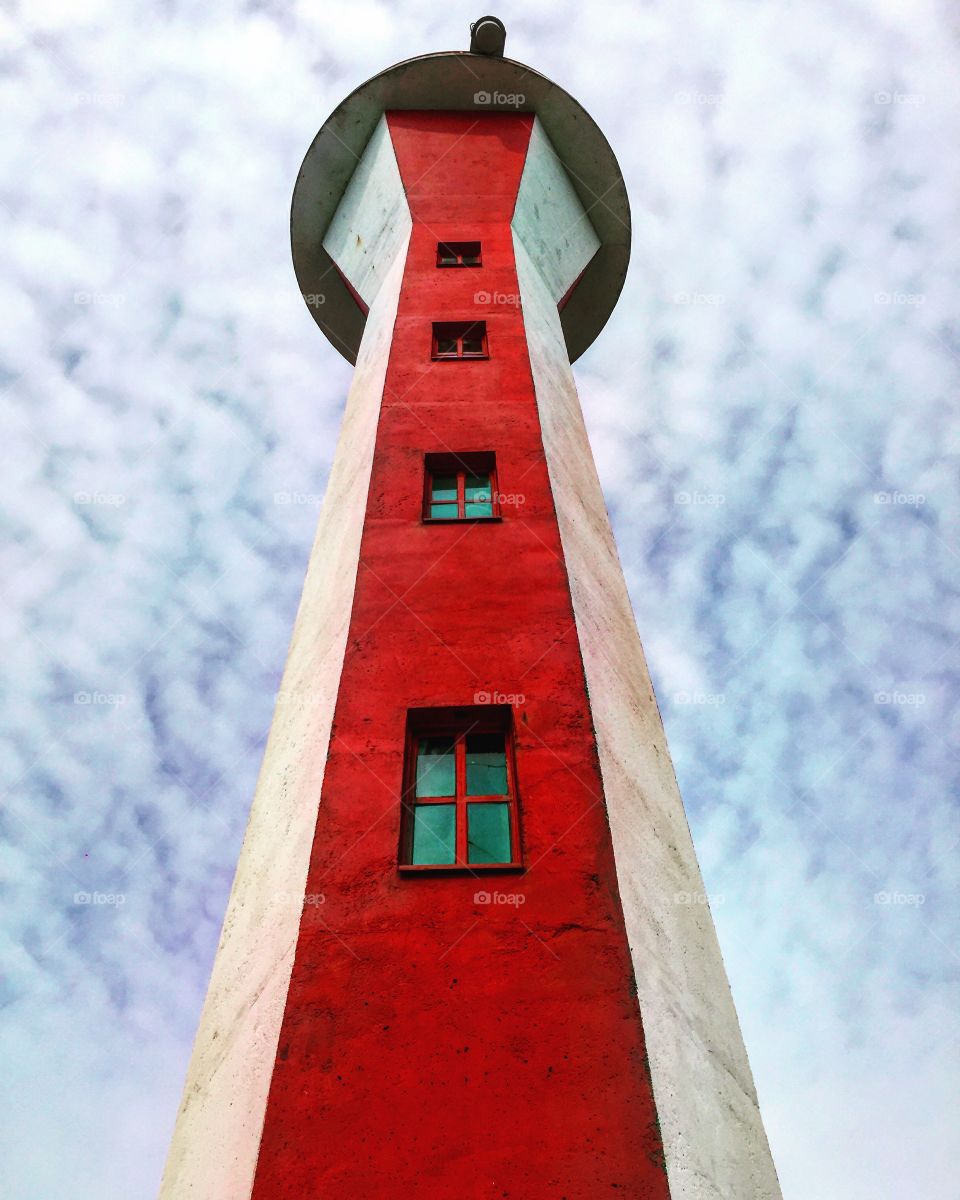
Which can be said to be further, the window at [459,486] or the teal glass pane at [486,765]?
the window at [459,486]

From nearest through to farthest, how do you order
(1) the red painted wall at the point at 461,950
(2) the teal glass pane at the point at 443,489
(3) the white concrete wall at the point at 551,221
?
(1) the red painted wall at the point at 461,950 < (2) the teal glass pane at the point at 443,489 < (3) the white concrete wall at the point at 551,221

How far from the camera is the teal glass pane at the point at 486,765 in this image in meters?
8.88

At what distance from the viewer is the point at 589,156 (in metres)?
22.4

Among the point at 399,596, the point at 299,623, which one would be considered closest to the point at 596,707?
the point at 399,596

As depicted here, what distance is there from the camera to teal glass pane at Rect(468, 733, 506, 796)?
8.88 meters

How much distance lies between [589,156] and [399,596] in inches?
621

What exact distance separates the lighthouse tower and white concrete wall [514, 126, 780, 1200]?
4cm

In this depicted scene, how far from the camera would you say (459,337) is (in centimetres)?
1500

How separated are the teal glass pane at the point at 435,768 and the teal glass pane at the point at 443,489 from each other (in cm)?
370

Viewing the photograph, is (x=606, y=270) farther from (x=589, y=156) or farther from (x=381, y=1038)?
(x=381, y=1038)

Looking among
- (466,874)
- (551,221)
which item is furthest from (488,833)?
(551,221)

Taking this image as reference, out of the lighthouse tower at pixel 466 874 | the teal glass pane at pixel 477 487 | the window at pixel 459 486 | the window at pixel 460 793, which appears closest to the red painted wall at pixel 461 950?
the lighthouse tower at pixel 466 874

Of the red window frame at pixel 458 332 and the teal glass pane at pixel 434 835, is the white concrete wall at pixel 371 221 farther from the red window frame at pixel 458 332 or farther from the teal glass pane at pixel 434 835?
the teal glass pane at pixel 434 835

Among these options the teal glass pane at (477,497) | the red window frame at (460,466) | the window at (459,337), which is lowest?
the teal glass pane at (477,497)
